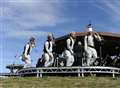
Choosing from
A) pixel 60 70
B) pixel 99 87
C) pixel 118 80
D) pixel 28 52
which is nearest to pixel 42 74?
pixel 60 70

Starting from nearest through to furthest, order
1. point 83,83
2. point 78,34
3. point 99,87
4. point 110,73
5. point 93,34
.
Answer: point 99,87 < point 83,83 < point 110,73 < point 93,34 < point 78,34

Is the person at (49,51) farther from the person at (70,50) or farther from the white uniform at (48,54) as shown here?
the person at (70,50)

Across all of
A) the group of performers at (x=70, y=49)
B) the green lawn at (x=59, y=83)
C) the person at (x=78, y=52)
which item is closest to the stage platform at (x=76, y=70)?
the group of performers at (x=70, y=49)

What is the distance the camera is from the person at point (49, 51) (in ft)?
122

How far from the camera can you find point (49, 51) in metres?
37.6

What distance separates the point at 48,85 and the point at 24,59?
14.2m

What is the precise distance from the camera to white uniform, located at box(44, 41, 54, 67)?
37.3 m

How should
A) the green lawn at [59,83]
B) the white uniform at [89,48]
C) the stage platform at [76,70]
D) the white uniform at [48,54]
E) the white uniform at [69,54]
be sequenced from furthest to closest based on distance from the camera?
the white uniform at [48,54] → the white uniform at [69,54] → the white uniform at [89,48] → the stage platform at [76,70] → the green lawn at [59,83]

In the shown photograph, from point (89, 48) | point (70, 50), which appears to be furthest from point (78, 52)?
point (89, 48)

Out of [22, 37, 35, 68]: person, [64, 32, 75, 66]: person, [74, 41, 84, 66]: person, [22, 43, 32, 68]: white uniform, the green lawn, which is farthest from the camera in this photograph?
[22, 43, 32, 68]: white uniform

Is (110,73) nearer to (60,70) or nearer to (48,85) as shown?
(60,70)

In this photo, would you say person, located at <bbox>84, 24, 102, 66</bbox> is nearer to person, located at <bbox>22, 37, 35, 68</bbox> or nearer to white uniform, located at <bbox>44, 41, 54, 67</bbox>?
white uniform, located at <bbox>44, 41, 54, 67</bbox>

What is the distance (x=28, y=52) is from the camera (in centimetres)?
3962

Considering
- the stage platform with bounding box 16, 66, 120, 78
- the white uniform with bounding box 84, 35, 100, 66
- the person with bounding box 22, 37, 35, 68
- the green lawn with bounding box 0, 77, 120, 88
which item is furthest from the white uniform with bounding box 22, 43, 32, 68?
the green lawn with bounding box 0, 77, 120, 88
